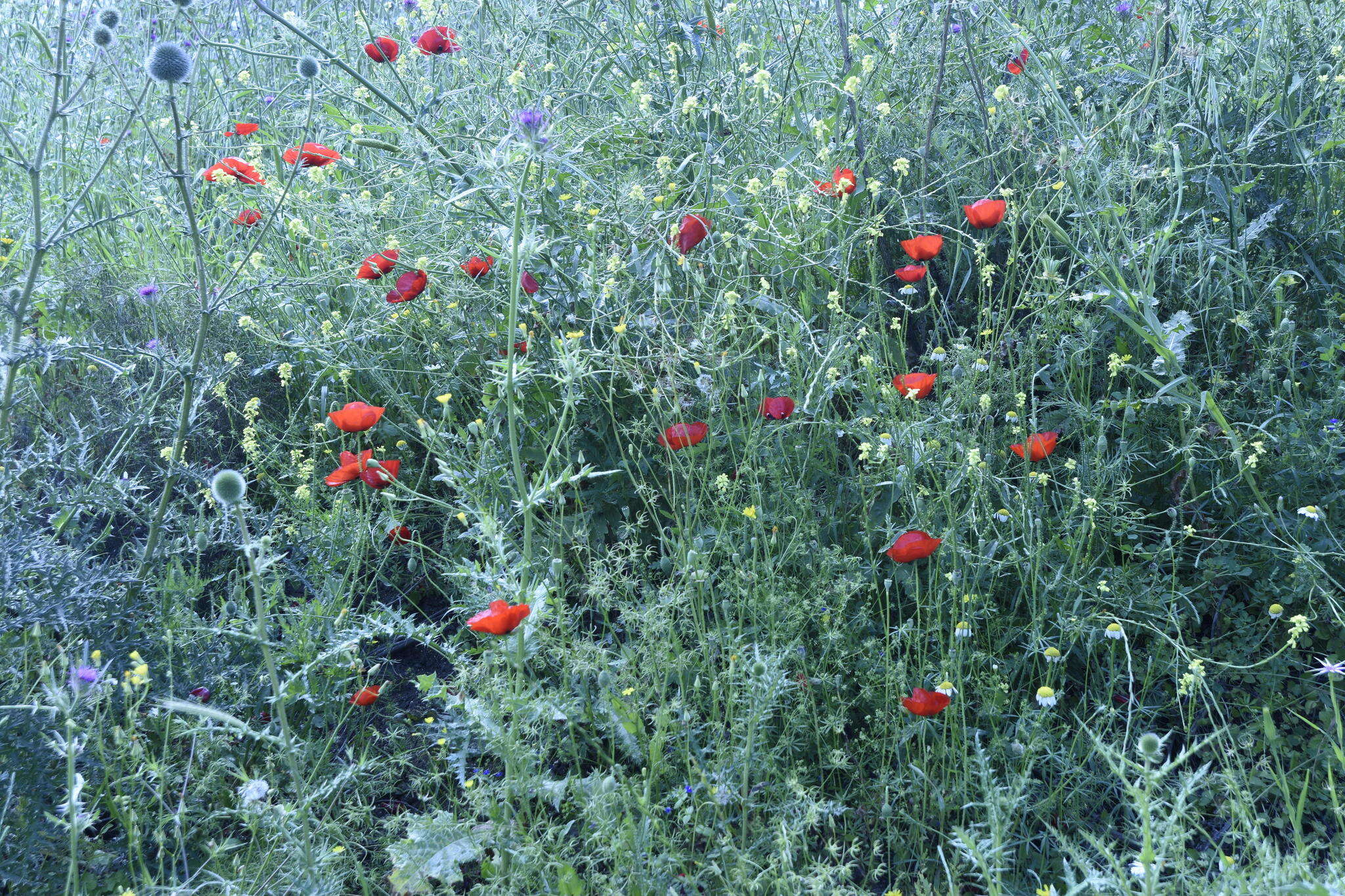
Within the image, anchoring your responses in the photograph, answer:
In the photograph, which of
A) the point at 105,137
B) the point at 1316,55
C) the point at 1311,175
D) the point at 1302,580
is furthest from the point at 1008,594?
the point at 105,137

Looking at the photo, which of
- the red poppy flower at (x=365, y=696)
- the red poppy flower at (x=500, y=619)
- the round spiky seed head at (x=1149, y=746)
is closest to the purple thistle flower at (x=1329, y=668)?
the round spiky seed head at (x=1149, y=746)

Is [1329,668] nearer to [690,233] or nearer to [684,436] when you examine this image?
[684,436]

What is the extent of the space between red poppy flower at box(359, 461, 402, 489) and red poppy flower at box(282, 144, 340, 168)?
82 cm

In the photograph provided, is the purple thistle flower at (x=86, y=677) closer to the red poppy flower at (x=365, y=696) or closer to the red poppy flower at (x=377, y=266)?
the red poppy flower at (x=365, y=696)

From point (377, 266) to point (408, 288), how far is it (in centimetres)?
12

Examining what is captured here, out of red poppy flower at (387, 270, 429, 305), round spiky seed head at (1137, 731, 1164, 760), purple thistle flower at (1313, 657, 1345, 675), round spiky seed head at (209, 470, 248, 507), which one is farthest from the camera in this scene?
red poppy flower at (387, 270, 429, 305)

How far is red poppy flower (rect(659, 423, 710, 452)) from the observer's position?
6.11ft

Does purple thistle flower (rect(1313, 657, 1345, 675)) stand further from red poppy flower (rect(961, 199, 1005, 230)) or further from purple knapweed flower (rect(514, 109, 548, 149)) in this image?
purple knapweed flower (rect(514, 109, 548, 149))

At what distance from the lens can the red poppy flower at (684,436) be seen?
73.4 inches

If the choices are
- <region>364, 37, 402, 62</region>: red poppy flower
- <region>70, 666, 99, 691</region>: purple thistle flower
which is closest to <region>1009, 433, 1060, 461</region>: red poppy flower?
<region>70, 666, 99, 691</region>: purple thistle flower

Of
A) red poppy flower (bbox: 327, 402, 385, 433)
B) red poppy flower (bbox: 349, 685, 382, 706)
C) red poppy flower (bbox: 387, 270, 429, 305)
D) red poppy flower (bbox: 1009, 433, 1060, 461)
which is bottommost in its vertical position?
red poppy flower (bbox: 349, 685, 382, 706)

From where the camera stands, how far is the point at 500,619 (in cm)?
141

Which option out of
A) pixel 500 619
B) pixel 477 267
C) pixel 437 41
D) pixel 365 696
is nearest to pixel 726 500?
pixel 500 619

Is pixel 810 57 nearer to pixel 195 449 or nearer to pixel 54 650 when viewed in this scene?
pixel 195 449
